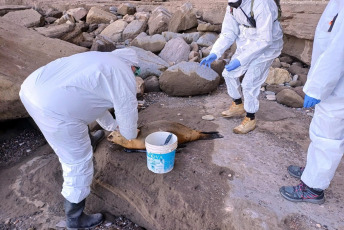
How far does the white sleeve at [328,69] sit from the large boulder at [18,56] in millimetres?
2799

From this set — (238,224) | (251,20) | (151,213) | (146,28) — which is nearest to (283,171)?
(238,224)

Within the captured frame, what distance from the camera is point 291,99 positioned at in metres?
4.04

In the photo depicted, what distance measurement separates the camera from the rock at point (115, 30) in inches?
258

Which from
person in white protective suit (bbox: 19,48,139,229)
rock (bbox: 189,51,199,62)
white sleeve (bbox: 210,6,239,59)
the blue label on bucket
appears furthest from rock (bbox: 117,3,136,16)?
the blue label on bucket

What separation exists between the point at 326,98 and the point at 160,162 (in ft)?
4.20

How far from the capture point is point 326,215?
2191mm

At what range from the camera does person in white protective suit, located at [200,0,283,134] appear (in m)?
2.79

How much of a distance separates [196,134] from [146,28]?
171 inches

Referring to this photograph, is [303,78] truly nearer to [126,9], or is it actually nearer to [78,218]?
[78,218]

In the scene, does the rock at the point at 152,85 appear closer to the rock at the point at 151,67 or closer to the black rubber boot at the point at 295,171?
the rock at the point at 151,67

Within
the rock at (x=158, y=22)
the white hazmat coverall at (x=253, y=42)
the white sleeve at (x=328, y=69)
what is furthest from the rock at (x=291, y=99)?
the rock at (x=158, y=22)

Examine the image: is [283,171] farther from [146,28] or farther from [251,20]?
[146,28]

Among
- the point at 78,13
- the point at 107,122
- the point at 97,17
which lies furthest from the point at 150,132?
the point at 78,13

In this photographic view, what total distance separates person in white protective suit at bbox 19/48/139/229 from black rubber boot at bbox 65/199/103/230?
0.09 m
